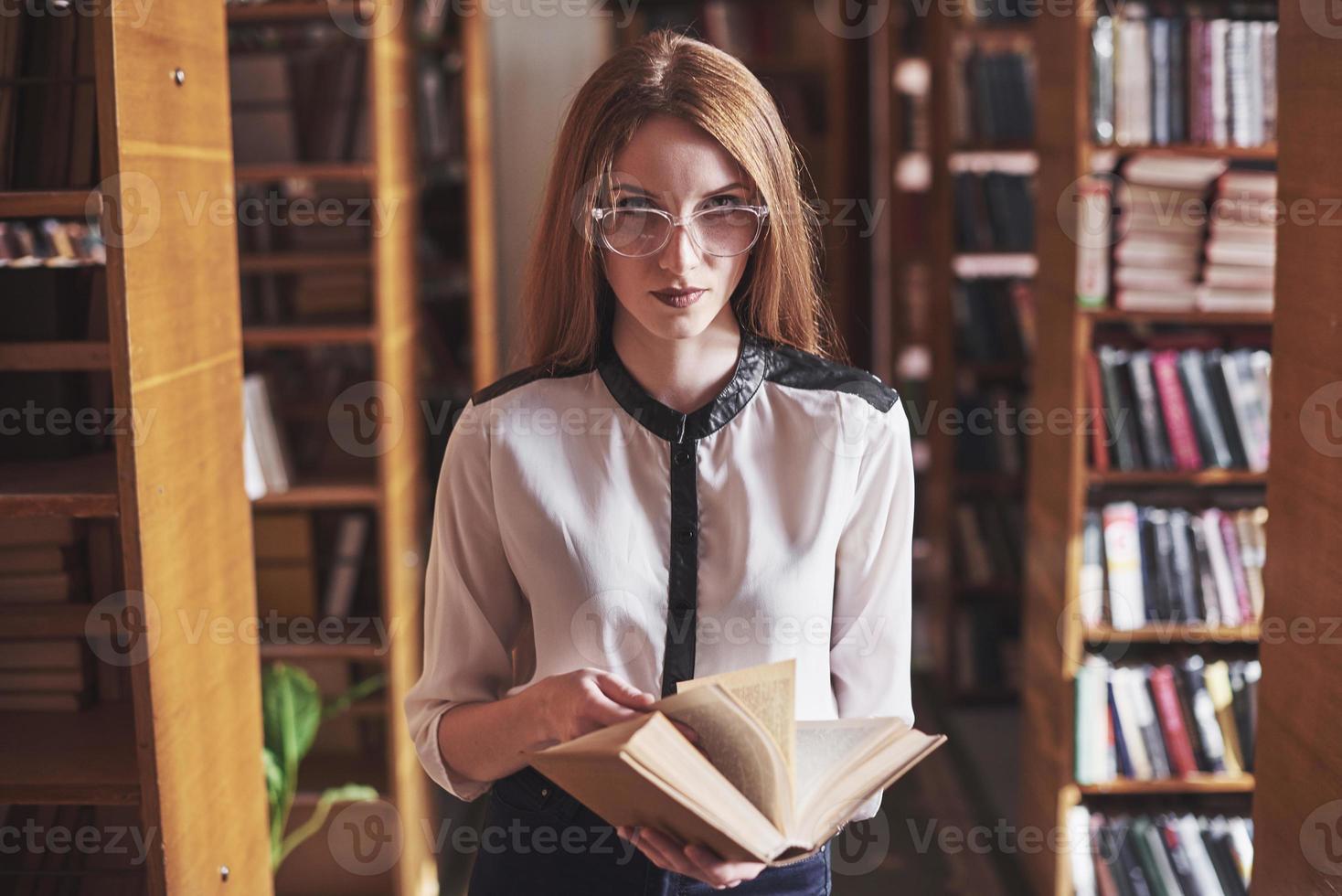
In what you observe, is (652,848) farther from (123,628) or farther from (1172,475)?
(1172,475)

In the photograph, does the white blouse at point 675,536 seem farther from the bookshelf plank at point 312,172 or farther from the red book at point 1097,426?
the bookshelf plank at point 312,172

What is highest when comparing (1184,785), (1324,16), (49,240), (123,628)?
(1324,16)

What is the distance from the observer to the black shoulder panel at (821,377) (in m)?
1.28

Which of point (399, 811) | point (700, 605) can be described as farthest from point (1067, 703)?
point (700, 605)

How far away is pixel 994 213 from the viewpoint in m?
4.10

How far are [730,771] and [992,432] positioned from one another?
10.9ft

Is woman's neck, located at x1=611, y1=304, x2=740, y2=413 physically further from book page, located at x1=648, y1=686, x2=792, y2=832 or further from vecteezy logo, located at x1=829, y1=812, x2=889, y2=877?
vecteezy logo, located at x1=829, y1=812, x2=889, y2=877

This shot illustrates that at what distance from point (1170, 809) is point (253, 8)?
271 cm

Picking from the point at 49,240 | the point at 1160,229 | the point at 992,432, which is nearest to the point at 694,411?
the point at 49,240

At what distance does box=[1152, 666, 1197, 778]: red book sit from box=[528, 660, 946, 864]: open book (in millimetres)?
1829

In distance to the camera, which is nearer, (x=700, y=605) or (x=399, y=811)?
(x=700, y=605)

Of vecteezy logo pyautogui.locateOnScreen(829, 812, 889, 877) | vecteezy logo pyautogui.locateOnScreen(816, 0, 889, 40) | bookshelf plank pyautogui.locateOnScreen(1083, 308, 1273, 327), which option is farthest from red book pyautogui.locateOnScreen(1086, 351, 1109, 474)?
vecteezy logo pyautogui.locateOnScreen(816, 0, 889, 40)

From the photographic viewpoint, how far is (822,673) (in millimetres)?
1267

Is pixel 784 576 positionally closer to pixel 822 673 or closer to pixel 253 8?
pixel 822 673
